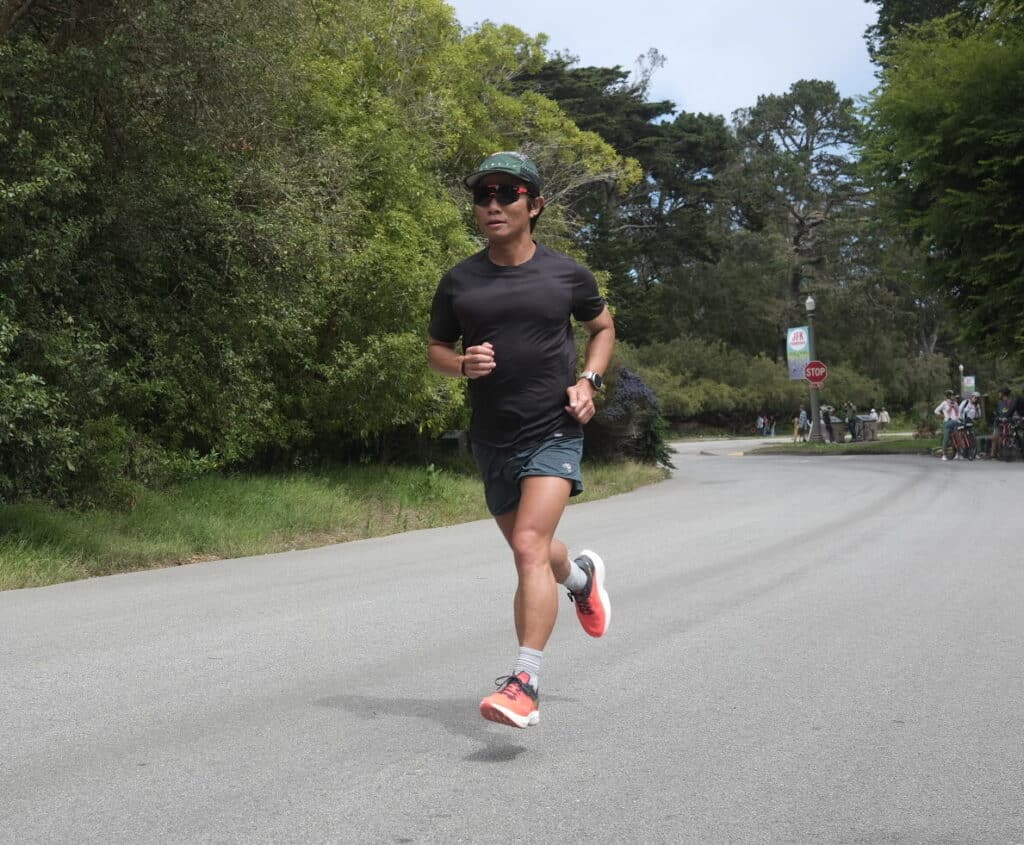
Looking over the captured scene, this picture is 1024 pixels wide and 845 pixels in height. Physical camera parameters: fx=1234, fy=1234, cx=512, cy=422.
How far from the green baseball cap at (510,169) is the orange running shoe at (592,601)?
1.65 m

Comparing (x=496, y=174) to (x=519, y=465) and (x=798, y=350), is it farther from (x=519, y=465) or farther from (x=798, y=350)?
(x=798, y=350)

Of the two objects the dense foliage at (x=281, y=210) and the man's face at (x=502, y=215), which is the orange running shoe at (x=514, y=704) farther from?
the dense foliage at (x=281, y=210)

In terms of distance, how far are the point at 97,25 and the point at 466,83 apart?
13441 mm

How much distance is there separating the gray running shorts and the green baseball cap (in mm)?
1026

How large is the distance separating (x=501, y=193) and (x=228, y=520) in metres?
9.03

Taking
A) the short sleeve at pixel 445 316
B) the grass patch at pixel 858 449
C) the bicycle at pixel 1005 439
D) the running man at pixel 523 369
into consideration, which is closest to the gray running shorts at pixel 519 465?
the running man at pixel 523 369

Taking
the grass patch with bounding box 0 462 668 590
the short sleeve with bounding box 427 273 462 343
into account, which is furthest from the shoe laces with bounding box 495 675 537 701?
the grass patch with bounding box 0 462 668 590

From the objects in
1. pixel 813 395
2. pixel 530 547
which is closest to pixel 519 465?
pixel 530 547

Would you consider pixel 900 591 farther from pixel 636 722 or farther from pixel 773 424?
pixel 773 424

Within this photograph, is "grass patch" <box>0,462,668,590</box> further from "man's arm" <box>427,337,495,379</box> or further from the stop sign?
the stop sign

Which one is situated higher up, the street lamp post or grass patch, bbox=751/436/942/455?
the street lamp post

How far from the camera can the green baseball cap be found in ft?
15.7

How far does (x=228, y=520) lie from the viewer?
13117 millimetres

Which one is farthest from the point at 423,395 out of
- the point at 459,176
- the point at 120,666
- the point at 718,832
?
the point at 718,832
